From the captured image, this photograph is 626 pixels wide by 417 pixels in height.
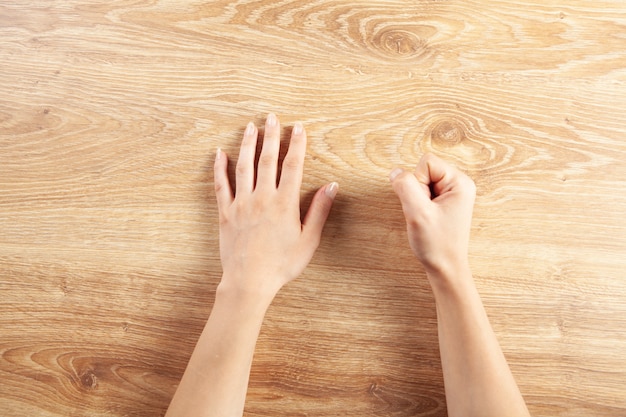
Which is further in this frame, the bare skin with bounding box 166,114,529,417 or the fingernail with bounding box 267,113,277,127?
the fingernail with bounding box 267,113,277,127

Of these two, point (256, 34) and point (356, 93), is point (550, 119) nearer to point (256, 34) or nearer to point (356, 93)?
point (356, 93)

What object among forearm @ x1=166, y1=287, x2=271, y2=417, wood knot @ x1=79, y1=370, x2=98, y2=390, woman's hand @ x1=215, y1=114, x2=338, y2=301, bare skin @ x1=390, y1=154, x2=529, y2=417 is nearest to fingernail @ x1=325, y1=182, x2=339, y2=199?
woman's hand @ x1=215, y1=114, x2=338, y2=301

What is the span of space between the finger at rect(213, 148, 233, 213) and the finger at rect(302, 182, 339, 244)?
0.14m

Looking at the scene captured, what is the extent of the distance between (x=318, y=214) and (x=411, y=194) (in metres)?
0.16

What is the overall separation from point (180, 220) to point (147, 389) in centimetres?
29

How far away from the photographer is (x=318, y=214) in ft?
2.63

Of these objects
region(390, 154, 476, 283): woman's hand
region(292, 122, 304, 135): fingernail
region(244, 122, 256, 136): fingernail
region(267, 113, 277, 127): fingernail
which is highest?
region(267, 113, 277, 127): fingernail

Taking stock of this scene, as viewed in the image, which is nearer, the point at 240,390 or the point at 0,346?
the point at 240,390

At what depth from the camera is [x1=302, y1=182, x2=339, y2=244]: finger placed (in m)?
0.80

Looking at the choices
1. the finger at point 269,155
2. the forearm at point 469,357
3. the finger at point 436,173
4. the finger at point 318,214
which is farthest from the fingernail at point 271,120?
the forearm at point 469,357

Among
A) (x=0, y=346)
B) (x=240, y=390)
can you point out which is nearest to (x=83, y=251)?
(x=0, y=346)

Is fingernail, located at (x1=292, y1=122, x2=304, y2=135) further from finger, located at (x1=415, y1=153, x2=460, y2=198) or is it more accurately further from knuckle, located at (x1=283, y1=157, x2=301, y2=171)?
finger, located at (x1=415, y1=153, x2=460, y2=198)

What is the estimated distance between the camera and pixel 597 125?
0.81 metres

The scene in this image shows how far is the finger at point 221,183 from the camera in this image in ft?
2.70
